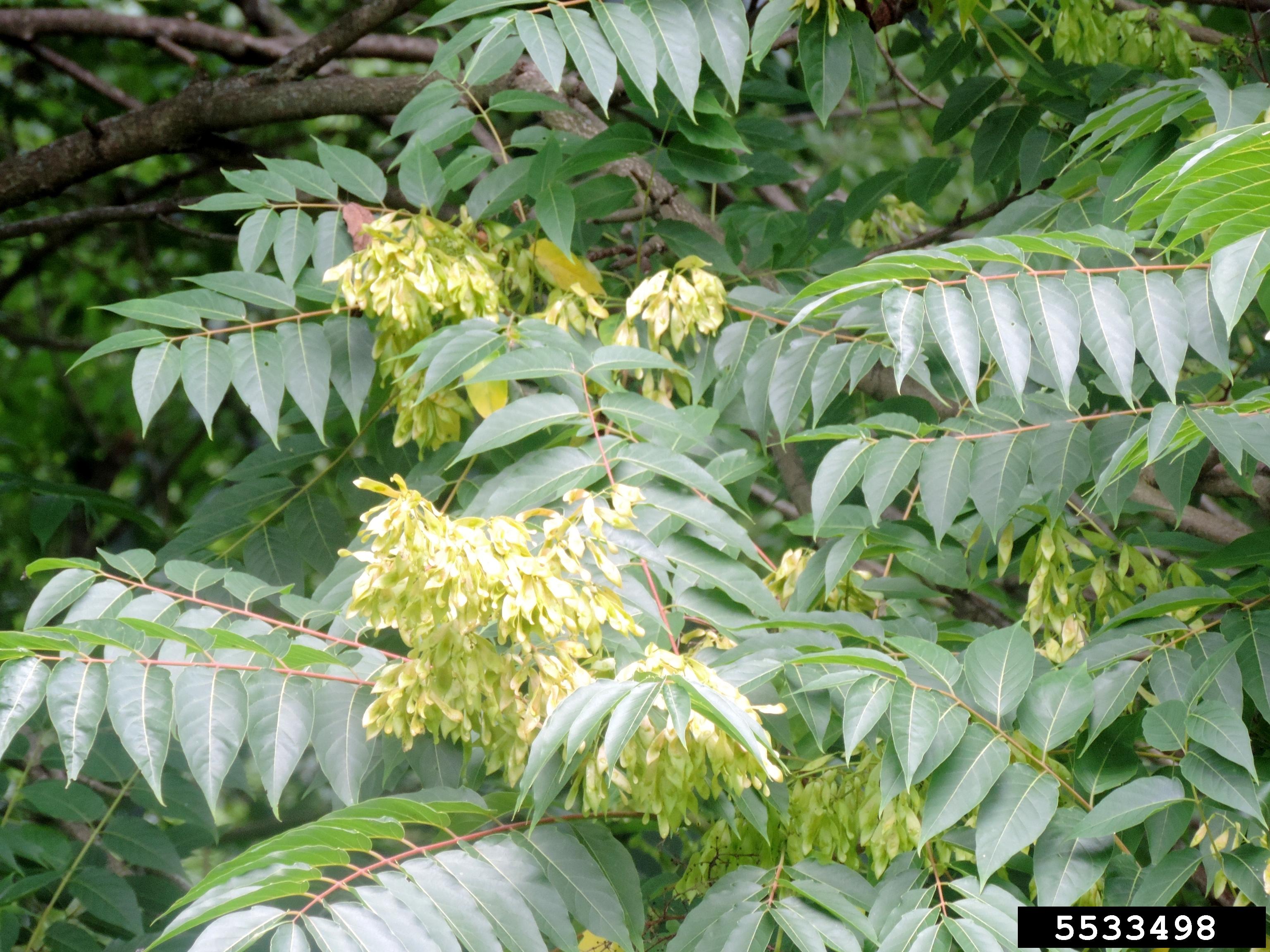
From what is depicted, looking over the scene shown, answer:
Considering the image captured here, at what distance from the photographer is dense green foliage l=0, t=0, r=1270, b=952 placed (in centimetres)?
136

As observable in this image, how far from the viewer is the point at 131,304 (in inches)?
73.9

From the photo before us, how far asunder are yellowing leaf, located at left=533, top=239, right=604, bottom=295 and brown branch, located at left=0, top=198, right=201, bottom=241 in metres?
1.51

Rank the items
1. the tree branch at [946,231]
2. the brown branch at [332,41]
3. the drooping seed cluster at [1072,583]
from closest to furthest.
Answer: the drooping seed cluster at [1072,583]
the tree branch at [946,231]
the brown branch at [332,41]

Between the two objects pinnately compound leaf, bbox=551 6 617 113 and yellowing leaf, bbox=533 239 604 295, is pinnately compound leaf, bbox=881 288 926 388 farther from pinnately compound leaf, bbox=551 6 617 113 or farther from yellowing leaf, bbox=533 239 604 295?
yellowing leaf, bbox=533 239 604 295

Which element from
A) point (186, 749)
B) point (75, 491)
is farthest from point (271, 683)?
point (75, 491)

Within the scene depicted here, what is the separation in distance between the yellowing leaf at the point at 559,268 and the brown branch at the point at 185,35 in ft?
5.39

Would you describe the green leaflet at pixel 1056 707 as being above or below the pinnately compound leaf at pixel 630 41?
below

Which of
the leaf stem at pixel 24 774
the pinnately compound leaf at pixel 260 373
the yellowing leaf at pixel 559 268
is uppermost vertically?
the pinnately compound leaf at pixel 260 373

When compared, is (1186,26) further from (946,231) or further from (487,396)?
(487,396)

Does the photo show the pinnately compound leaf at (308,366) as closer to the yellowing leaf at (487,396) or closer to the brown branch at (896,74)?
the yellowing leaf at (487,396)

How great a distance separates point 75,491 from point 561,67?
5.69 ft

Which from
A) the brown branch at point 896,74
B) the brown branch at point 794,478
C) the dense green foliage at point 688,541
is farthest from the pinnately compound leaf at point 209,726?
the brown branch at point 896,74

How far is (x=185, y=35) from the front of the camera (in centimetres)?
367

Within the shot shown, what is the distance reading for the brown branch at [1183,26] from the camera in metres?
2.67
